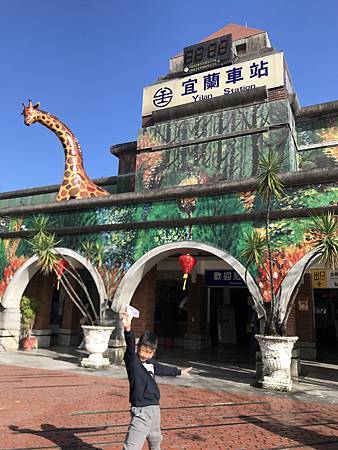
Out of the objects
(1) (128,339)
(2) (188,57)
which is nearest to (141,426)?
(1) (128,339)

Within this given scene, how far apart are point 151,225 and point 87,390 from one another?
15.2ft

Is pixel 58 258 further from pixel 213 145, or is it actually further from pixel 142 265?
pixel 213 145

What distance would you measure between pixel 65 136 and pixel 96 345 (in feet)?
Result: 28.2

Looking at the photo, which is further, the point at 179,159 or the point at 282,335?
the point at 179,159

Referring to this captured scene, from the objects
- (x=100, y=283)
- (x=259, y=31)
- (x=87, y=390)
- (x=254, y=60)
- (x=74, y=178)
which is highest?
(x=259, y=31)

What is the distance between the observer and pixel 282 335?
26.1 feet

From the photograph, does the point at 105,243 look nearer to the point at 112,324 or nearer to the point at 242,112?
the point at 112,324

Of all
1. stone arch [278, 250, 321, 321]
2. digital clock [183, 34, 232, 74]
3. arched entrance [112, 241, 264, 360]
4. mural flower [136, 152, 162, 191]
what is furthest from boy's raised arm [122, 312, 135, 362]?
digital clock [183, 34, 232, 74]

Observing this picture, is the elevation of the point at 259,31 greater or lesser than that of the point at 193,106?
greater

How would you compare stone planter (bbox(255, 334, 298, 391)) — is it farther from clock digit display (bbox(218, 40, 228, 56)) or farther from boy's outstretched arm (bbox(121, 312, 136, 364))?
clock digit display (bbox(218, 40, 228, 56))

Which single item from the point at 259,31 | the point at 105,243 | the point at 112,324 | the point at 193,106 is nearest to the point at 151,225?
the point at 105,243

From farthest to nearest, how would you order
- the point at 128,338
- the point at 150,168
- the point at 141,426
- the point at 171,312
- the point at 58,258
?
the point at 171,312 → the point at 150,168 → the point at 58,258 → the point at 128,338 → the point at 141,426

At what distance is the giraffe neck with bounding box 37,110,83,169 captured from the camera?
14.3 m

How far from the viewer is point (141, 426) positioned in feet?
10.7
